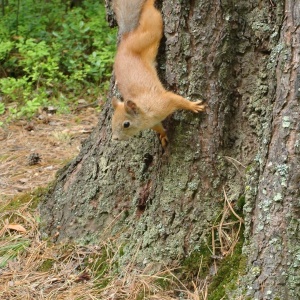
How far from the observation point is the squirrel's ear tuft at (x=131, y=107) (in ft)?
12.7

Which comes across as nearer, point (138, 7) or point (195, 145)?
point (195, 145)

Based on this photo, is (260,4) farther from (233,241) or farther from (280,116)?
(233,241)

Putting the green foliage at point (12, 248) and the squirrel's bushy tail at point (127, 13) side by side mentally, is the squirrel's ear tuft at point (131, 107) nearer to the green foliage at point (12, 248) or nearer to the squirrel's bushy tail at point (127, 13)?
the squirrel's bushy tail at point (127, 13)

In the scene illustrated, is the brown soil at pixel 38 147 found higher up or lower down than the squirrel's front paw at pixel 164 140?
lower down

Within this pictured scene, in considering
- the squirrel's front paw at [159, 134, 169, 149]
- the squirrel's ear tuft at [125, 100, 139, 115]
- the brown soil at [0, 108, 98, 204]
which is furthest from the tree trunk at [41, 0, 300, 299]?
the brown soil at [0, 108, 98, 204]

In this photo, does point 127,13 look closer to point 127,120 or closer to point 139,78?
point 139,78

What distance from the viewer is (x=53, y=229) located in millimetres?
4441

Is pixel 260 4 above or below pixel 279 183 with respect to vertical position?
above

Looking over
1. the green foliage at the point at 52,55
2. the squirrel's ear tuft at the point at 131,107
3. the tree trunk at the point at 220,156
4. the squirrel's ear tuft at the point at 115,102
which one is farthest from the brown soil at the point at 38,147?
the squirrel's ear tuft at the point at 131,107

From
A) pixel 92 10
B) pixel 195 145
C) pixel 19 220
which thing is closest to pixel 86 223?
pixel 19 220

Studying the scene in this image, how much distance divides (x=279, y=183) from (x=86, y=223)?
1.64 m

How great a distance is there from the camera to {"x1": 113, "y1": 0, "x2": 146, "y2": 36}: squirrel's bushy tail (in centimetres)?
398

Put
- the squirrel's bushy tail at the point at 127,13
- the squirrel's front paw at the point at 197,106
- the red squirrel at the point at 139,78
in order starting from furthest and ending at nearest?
the squirrel's bushy tail at the point at 127,13 < the red squirrel at the point at 139,78 < the squirrel's front paw at the point at 197,106

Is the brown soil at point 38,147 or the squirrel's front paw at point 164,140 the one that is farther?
the brown soil at point 38,147
